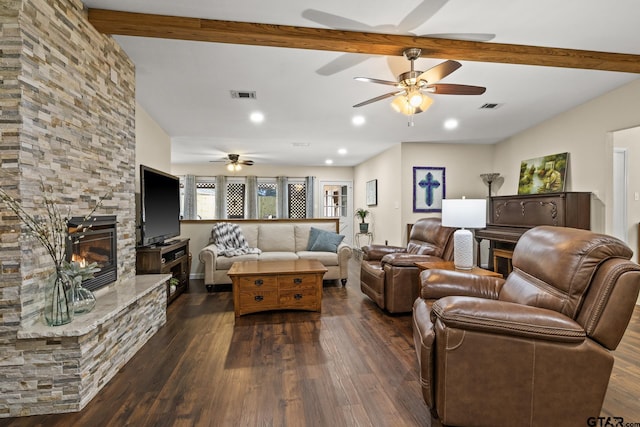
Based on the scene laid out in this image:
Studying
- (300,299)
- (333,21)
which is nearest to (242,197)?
(300,299)

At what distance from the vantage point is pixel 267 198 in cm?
877

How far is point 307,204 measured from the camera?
8.77 meters

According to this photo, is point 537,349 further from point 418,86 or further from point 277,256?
point 277,256

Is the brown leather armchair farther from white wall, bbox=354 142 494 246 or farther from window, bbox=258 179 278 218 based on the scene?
window, bbox=258 179 278 218

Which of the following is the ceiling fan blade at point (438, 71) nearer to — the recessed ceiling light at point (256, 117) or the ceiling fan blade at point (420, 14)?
the ceiling fan blade at point (420, 14)

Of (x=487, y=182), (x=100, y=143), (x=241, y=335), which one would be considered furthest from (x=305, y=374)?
(x=487, y=182)

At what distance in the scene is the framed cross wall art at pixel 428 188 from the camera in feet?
19.1

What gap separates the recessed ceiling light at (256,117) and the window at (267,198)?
425 cm

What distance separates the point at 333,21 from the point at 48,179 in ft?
7.19

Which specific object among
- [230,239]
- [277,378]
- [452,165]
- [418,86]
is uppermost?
[418,86]

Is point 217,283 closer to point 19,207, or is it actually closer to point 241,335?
point 241,335

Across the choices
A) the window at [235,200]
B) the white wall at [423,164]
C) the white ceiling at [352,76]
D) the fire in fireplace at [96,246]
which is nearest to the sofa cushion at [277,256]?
the white ceiling at [352,76]

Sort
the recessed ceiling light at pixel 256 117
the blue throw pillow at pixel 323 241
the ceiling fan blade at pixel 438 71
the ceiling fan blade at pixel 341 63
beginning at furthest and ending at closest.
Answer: the blue throw pillow at pixel 323 241
the recessed ceiling light at pixel 256 117
the ceiling fan blade at pixel 341 63
the ceiling fan blade at pixel 438 71

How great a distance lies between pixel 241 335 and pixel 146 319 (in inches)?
31.9
